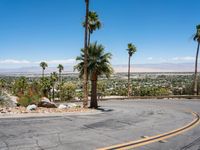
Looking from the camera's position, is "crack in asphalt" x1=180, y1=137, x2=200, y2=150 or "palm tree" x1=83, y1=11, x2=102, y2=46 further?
"palm tree" x1=83, y1=11, x2=102, y2=46

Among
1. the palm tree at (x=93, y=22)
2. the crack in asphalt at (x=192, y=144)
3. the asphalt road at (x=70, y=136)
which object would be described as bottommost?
the crack in asphalt at (x=192, y=144)

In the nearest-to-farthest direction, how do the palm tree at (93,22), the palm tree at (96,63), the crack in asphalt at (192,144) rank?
the crack in asphalt at (192,144)
the palm tree at (96,63)
the palm tree at (93,22)

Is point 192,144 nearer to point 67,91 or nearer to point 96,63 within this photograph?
point 96,63

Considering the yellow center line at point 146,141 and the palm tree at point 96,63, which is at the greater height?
the palm tree at point 96,63

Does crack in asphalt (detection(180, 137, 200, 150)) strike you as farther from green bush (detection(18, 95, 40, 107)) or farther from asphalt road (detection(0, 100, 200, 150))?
green bush (detection(18, 95, 40, 107))

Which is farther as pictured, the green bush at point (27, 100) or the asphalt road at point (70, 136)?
the green bush at point (27, 100)

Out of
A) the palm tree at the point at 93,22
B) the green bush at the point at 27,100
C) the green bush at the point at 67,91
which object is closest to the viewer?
the green bush at the point at 27,100

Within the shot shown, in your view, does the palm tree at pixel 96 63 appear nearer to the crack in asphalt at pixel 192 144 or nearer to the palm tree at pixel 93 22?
the palm tree at pixel 93 22

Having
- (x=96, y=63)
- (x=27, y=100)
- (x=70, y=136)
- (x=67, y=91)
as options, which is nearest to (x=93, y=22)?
(x=96, y=63)

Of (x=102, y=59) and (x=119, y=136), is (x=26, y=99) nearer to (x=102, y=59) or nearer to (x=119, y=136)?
(x=102, y=59)

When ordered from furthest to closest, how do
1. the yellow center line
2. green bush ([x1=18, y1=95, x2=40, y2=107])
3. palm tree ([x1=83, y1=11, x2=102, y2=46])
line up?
palm tree ([x1=83, y1=11, x2=102, y2=46])
green bush ([x1=18, y1=95, x2=40, y2=107])
the yellow center line

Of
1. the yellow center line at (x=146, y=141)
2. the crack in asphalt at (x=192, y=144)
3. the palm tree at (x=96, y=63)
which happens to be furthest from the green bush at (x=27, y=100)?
the crack in asphalt at (x=192, y=144)

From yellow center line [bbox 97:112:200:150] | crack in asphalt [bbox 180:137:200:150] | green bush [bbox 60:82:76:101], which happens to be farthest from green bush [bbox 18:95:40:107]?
green bush [bbox 60:82:76:101]

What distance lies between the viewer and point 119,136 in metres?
11.7
